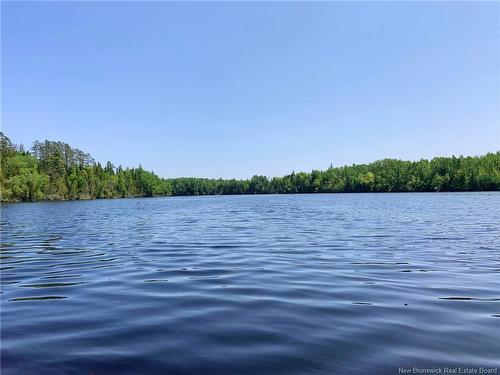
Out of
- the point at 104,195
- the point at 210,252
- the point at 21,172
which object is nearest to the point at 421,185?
the point at 104,195

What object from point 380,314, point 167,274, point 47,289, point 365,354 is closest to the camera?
point 365,354

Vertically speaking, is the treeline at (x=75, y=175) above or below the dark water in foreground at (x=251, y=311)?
above

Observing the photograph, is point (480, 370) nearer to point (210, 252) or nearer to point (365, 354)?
point (365, 354)

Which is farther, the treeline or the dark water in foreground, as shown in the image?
the treeline

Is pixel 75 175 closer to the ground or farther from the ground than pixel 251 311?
farther from the ground

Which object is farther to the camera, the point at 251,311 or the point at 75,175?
Result: the point at 75,175

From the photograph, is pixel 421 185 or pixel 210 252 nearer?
pixel 210 252

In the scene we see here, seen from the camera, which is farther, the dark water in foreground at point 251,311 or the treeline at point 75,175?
the treeline at point 75,175

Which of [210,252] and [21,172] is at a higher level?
[21,172]

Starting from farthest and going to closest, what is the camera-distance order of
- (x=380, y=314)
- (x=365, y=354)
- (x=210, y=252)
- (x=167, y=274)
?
(x=210, y=252) → (x=167, y=274) → (x=380, y=314) → (x=365, y=354)

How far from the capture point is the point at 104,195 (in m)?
195

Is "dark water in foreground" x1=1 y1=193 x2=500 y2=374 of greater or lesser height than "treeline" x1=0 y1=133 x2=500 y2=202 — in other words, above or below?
below

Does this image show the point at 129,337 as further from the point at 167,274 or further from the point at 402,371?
the point at 167,274

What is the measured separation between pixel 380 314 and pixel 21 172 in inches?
5995
